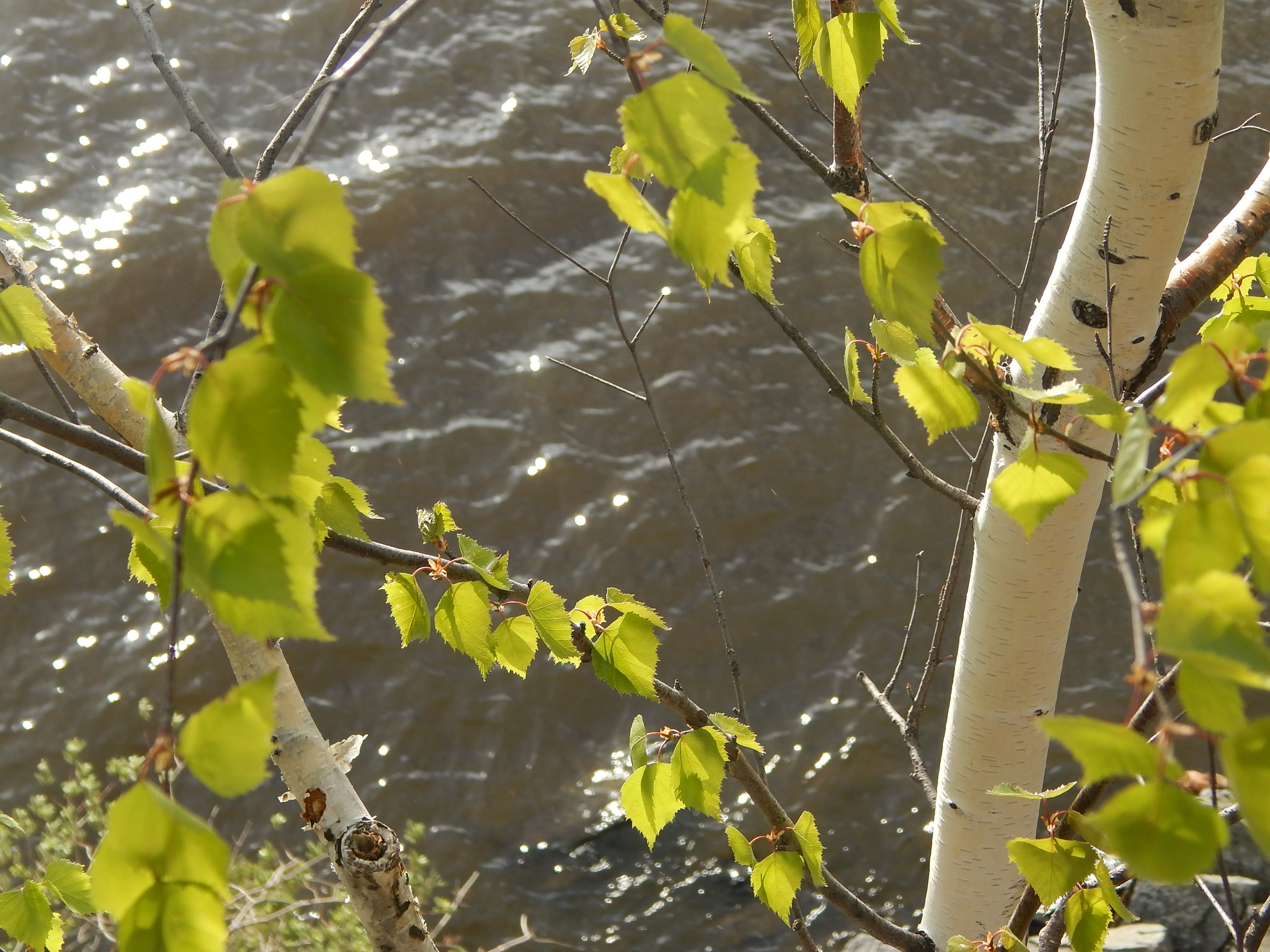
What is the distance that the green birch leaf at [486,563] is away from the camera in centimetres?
78

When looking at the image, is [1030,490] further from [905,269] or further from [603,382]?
[603,382]

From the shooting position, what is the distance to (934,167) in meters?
3.98

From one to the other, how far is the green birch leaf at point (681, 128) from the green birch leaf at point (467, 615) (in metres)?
0.48

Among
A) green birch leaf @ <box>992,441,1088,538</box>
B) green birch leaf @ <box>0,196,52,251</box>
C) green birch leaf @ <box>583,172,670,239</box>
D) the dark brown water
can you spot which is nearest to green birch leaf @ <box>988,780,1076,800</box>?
green birch leaf @ <box>992,441,1088,538</box>

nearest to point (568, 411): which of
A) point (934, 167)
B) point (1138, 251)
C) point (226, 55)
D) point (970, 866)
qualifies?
point (934, 167)

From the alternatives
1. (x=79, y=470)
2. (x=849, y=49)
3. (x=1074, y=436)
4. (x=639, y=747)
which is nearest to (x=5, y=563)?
(x=79, y=470)

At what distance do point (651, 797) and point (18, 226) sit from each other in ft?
2.51

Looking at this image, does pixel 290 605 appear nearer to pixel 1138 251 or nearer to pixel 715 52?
pixel 715 52

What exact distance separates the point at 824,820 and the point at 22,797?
2659 mm

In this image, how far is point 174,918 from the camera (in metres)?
0.33

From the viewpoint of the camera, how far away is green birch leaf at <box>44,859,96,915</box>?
0.86m

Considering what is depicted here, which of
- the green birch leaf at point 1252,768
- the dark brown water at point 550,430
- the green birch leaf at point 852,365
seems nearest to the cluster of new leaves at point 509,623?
the green birch leaf at point 852,365

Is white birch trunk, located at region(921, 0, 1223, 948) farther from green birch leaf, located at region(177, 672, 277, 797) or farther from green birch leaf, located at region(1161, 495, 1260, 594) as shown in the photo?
green birch leaf, located at region(177, 672, 277, 797)

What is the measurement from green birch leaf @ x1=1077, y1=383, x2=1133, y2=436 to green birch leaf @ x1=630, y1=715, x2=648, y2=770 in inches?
19.3
